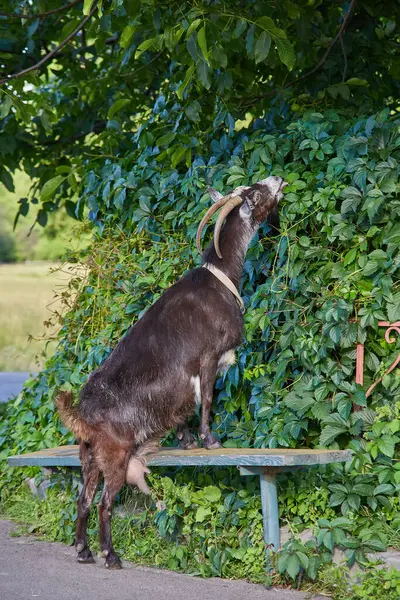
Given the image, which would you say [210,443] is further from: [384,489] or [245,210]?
[245,210]

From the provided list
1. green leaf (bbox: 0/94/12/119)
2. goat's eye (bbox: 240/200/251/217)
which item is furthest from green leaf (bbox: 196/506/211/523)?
green leaf (bbox: 0/94/12/119)

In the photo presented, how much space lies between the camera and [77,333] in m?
8.01

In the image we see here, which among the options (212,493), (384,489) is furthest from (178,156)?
(384,489)

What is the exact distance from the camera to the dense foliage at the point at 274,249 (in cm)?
563

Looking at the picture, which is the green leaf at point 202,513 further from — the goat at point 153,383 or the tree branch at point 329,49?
the tree branch at point 329,49

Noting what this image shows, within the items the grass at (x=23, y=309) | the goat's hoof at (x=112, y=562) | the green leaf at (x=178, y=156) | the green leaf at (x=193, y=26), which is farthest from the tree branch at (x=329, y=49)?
the grass at (x=23, y=309)

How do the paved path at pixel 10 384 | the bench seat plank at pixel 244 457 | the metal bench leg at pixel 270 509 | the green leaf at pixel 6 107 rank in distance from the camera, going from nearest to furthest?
the bench seat plank at pixel 244 457 → the metal bench leg at pixel 270 509 → the green leaf at pixel 6 107 → the paved path at pixel 10 384

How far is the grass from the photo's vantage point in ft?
63.5

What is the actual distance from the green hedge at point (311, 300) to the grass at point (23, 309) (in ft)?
32.2

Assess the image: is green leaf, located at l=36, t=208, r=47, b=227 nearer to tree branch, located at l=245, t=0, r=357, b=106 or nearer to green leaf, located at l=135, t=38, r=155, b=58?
tree branch, located at l=245, t=0, r=357, b=106

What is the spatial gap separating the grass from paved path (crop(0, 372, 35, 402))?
31.0 inches

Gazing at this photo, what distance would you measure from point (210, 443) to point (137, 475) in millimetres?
510

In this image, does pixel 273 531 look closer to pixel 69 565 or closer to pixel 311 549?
pixel 311 549

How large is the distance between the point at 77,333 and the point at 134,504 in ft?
5.98
